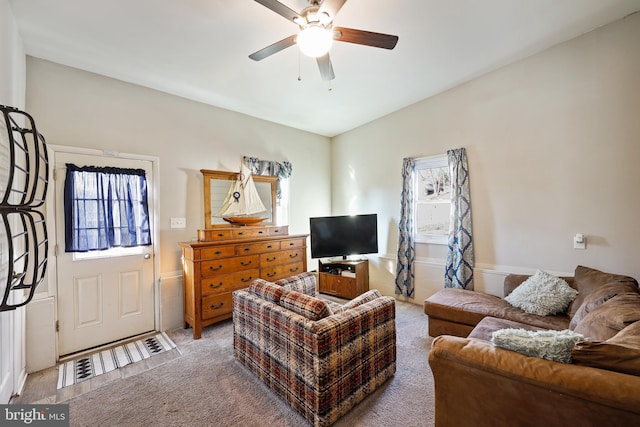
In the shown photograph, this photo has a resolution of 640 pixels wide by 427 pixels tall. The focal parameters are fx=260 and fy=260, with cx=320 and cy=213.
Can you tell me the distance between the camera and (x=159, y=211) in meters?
3.14

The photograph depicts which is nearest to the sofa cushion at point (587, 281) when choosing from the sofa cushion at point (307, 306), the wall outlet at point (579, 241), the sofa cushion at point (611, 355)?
the wall outlet at point (579, 241)

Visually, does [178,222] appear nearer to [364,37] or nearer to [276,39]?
[276,39]

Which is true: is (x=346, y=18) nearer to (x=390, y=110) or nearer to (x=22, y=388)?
(x=390, y=110)

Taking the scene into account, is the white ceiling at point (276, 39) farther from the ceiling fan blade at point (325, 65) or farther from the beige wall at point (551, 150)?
the ceiling fan blade at point (325, 65)

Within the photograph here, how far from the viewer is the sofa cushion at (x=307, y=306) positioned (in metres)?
1.80

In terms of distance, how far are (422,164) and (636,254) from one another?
229cm

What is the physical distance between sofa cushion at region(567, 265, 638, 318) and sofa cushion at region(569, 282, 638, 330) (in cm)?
12

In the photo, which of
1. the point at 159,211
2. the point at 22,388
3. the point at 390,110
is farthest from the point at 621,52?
the point at 22,388

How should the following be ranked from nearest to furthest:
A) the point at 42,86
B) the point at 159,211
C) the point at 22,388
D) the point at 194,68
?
the point at 22,388, the point at 42,86, the point at 194,68, the point at 159,211

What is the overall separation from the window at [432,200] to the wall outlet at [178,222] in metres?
3.23

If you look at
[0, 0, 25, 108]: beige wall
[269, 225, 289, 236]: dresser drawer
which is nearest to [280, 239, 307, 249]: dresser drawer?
[269, 225, 289, 236]: dresser drawer

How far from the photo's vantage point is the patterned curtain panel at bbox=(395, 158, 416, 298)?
3891 mm

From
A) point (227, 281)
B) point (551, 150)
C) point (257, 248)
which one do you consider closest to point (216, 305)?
point (227, 281)

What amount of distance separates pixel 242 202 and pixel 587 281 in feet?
12.1
